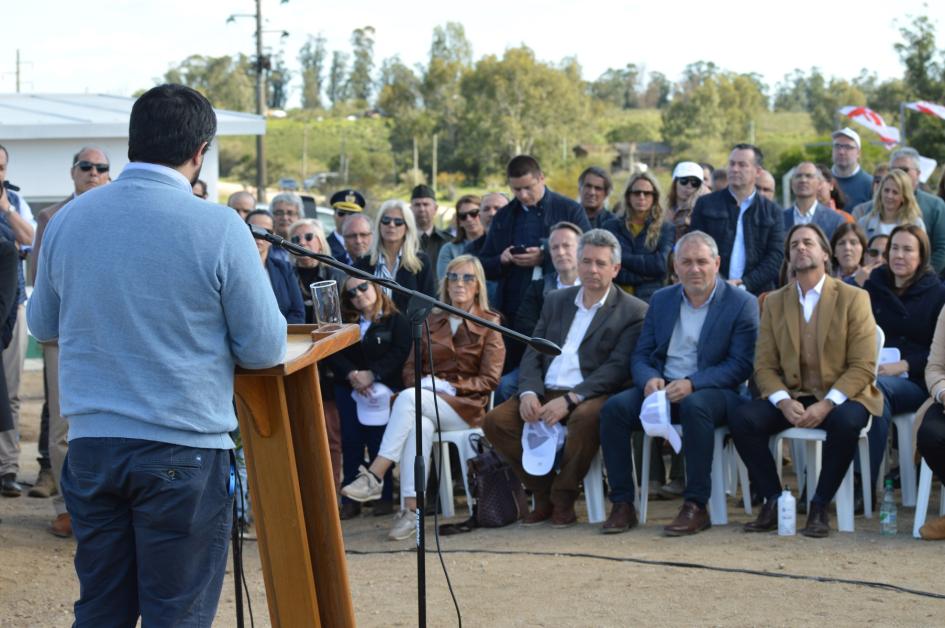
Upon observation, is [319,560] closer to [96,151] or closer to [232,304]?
[232,304]

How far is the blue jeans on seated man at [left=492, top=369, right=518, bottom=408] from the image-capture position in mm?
7219

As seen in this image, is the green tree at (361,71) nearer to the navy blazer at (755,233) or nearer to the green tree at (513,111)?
the green tree at (513,111)

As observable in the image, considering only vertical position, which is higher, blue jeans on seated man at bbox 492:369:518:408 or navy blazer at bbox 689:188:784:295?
navy blazer at bbox 689:188:784:295

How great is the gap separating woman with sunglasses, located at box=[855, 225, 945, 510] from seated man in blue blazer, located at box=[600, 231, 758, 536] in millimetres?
Answer: 834

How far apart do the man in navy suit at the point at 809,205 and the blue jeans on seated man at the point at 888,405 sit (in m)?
1.67

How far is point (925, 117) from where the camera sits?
30.5m

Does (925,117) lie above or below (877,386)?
above

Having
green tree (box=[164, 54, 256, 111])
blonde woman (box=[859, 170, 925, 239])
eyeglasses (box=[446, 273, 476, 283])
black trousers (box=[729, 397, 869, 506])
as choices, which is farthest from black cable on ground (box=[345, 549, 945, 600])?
green tree (box=[164, 54, 256, 111])

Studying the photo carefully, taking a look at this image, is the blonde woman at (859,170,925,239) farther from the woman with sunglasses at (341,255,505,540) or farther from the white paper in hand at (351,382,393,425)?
the white paper in hand at (351,382,393,425)

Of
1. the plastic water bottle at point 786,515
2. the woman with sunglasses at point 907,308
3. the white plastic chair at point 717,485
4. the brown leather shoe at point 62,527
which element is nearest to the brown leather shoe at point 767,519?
the plastic water bottle at point 786,515

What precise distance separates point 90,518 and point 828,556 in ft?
12.8

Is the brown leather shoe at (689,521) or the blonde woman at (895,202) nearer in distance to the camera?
the brown leather shoe at (689,521)

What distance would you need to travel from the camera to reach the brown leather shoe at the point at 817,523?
607 cm

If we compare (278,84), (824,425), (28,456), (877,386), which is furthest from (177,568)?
(278,84)
